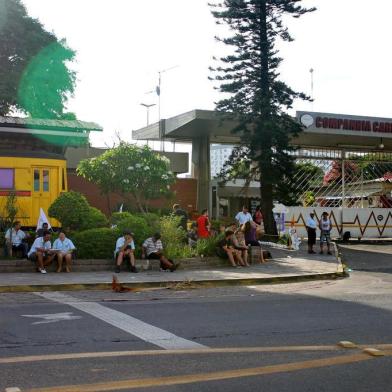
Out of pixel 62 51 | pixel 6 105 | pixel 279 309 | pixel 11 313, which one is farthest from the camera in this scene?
pixel 62 51

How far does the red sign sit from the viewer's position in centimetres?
3097

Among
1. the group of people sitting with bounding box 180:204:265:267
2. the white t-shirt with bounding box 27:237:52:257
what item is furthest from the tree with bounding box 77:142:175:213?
the white t-shirt with bounding box 27:237:52:257

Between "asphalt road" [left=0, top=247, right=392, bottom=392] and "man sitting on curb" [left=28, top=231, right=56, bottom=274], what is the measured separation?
10.5 feet

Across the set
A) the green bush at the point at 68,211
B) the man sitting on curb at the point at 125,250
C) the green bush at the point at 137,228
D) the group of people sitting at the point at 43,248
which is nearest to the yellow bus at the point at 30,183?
the green bush at the point at 68,211

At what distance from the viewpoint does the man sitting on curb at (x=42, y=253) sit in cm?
1553

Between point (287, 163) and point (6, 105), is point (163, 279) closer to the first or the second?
point (287, 163)

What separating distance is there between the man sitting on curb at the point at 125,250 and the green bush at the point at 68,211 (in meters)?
2.00

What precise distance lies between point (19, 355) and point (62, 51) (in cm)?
3554

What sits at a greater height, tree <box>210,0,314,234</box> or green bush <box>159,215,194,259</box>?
tree <box>210,0,314,234</box>

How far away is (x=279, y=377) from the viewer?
19.9 feet

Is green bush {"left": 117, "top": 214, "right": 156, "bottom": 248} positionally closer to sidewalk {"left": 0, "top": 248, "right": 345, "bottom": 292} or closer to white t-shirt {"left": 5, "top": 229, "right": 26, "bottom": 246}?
sidewalk {"left": 0, "top": 248, "right": 345, "bottom": 292}

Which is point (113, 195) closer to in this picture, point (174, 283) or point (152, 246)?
point (152, 246)

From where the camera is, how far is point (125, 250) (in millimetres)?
16234

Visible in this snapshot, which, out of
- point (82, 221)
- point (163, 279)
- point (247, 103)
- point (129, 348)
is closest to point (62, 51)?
point (247, 103)
